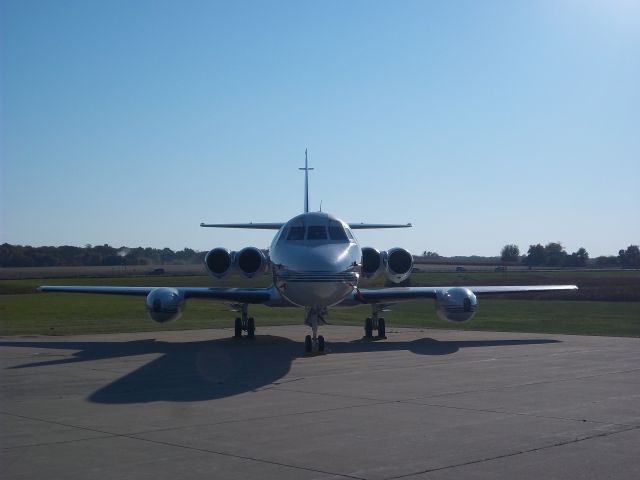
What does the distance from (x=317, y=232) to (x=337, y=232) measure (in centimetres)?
57

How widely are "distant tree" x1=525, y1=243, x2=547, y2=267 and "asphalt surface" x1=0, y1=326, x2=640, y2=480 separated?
111485mm

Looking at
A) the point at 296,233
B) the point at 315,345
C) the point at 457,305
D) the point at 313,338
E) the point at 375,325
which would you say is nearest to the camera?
the point at 315,345

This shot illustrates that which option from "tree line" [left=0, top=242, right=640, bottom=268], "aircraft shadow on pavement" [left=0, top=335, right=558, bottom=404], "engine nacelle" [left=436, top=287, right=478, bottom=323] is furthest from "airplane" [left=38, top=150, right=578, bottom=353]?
"tree line" [left=0, top=242, right=640, bottom=268]

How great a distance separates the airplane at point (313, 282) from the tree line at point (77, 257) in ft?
190

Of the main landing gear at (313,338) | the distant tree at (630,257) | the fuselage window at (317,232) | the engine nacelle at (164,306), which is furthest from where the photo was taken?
the distant tree at (630,257)

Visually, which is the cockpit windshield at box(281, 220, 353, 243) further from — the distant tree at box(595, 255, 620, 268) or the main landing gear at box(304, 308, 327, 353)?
the distant tree at box(595, 255, 620, 268)

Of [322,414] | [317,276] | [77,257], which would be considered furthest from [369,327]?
[77,257]

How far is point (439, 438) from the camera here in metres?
9.41

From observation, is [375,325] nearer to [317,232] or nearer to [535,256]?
[317,232]

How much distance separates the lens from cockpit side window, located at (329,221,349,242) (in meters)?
20.5

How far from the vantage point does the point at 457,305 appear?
23.2m

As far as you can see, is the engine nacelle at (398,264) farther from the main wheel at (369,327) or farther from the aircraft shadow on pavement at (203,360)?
the aircraft shadow on pavement at (203,360)

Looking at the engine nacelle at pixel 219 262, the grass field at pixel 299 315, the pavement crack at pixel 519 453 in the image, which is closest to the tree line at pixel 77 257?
the grass field at pixel 299 315

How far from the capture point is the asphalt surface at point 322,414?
26.5 ft
